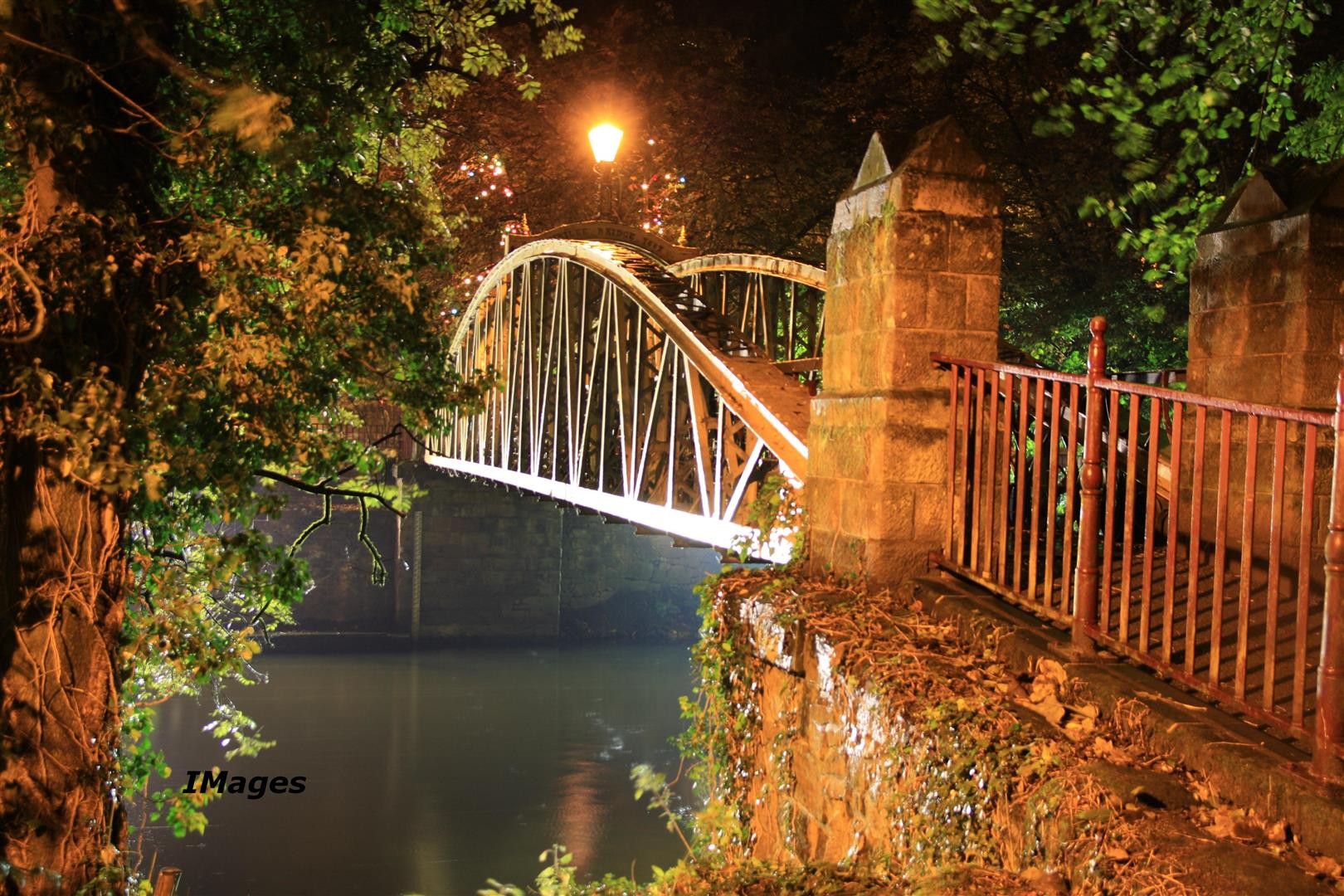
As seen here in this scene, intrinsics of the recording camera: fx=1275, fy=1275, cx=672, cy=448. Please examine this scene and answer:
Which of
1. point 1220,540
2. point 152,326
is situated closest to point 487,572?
point 152,326

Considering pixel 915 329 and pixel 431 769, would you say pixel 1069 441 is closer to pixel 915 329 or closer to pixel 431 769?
pixel 915 329

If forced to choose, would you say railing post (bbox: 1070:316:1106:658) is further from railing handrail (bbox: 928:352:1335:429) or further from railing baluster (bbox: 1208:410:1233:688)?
railing baluster (bbox: 1208:410:1233:688)

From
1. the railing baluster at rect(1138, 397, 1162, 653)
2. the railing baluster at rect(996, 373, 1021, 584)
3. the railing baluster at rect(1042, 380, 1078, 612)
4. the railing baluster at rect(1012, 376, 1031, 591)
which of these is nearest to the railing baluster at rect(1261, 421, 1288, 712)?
the railing baluster at rect(1138, 397, 1162, 653)

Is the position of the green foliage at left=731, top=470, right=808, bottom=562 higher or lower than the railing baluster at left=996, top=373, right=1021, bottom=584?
lower

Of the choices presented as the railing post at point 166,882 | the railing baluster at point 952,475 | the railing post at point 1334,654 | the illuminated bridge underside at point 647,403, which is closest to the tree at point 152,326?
the railing post at point 166,882

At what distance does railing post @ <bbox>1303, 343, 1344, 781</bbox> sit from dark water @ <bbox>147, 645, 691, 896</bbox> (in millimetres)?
11260

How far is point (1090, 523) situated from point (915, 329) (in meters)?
1.31

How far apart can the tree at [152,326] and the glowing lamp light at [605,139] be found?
12.6 feet

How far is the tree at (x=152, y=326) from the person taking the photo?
5309 millimetres

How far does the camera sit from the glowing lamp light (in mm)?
10609

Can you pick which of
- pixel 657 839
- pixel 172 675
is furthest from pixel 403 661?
pixel 172 675

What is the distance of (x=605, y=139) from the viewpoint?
1066 centimetres

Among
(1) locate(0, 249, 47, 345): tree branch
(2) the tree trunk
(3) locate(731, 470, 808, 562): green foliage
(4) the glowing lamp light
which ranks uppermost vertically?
(4) the glowing lamp light

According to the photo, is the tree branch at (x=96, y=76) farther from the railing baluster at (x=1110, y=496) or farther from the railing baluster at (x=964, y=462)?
the railing baluster at (x=1110, y=496)
